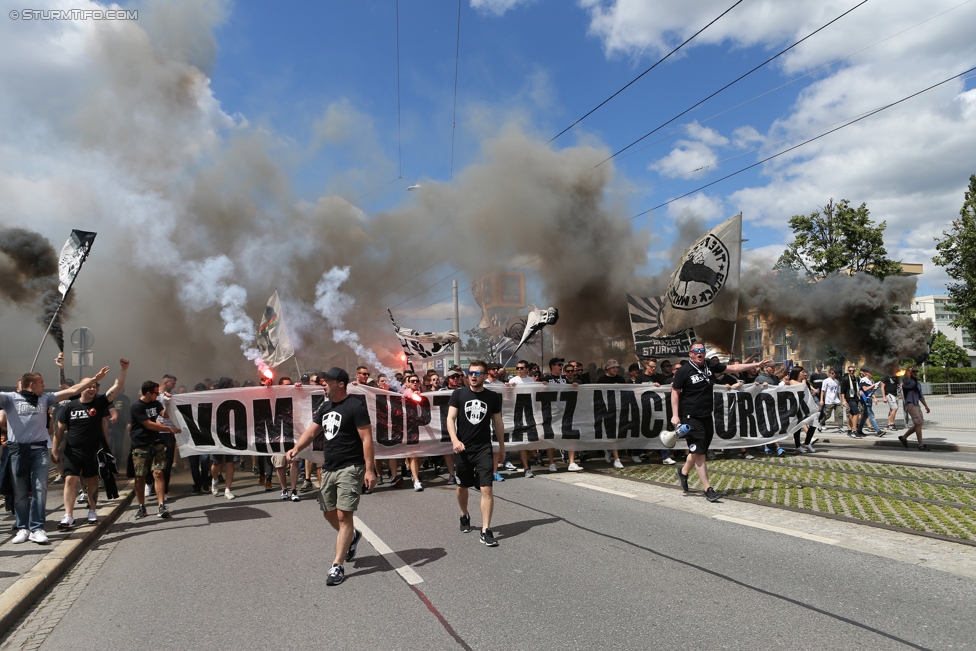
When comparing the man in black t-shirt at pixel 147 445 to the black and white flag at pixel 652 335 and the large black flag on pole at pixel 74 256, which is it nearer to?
the large black flag on pole at pixel 74 256

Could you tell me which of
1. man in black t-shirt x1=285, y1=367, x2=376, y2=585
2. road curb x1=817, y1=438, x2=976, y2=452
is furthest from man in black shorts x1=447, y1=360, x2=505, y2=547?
road curb x1=817, y1=438, x2=976, y2=452

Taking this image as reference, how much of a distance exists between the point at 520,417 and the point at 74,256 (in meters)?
6.26

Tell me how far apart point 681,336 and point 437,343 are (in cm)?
605

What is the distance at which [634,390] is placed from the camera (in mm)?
9789

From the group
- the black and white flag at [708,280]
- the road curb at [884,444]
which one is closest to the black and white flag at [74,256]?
the black and white flag at [708,280]

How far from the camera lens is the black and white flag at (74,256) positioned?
26.1 ft

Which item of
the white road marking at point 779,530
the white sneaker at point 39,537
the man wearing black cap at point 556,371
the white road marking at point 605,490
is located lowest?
the white road marking at point 605,490

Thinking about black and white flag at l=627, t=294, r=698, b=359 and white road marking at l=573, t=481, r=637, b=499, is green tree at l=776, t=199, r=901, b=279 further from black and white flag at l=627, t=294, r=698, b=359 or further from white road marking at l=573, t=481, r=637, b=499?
white road marking at l=573, t=481, r=637, b=499

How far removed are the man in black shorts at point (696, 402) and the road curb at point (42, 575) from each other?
5.67m

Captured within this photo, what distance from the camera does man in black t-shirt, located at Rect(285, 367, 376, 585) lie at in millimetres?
4383

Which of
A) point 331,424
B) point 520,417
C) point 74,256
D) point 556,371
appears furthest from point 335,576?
point 556,371

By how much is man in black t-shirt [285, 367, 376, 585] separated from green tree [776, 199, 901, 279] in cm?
2890

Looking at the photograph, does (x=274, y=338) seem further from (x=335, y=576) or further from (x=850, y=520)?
(x=850, y=520)

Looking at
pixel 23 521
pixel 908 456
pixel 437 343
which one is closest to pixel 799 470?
pixel 908 456
